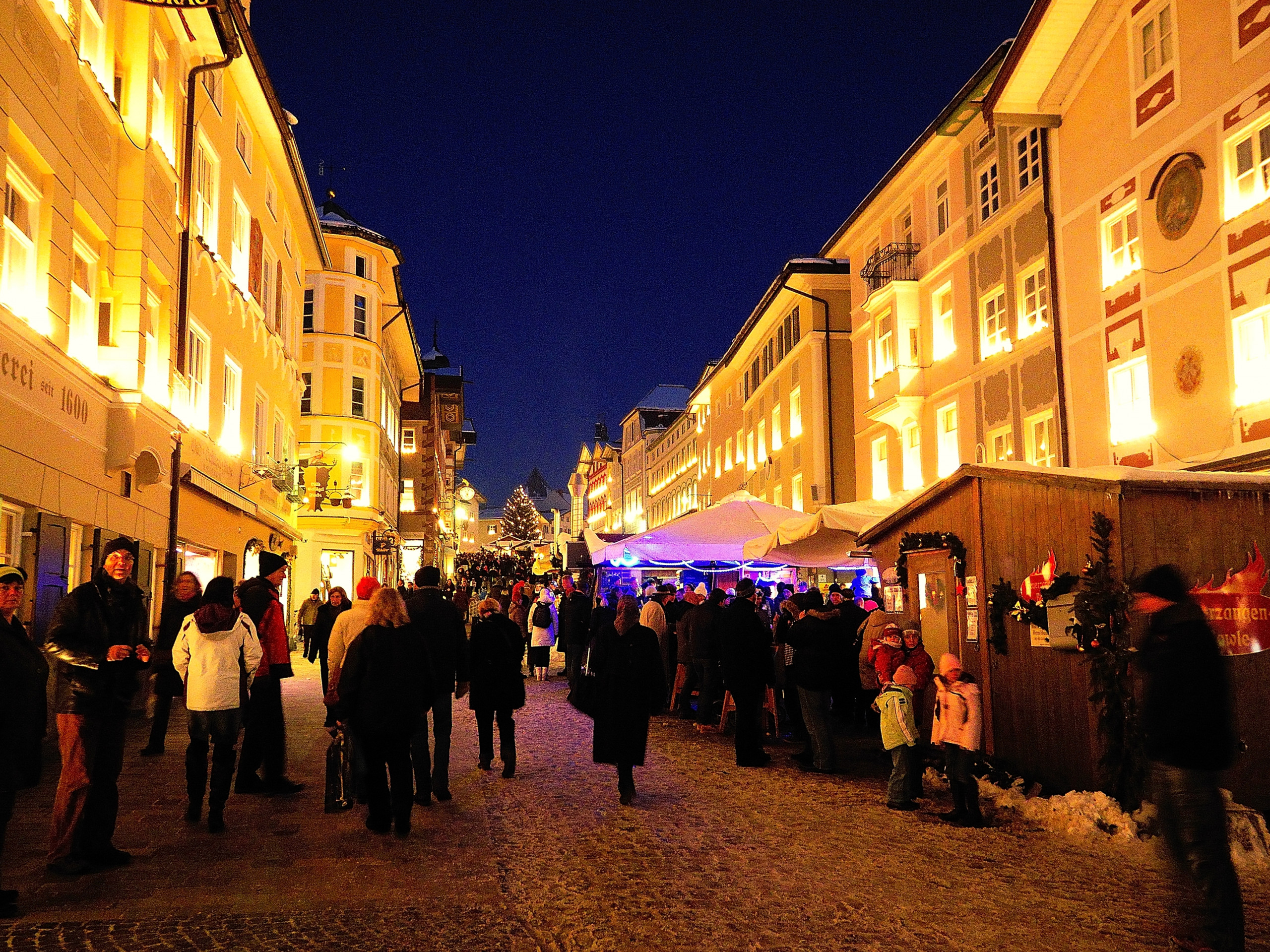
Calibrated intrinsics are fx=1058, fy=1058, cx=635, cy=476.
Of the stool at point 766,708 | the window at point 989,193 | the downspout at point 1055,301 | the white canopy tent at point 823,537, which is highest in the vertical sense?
the window at point 989,193

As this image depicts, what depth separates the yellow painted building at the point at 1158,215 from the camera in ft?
47.9

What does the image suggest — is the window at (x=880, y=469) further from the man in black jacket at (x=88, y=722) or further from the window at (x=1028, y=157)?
the man in black jacket at (x=88, y=722)

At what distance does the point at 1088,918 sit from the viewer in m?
5.68

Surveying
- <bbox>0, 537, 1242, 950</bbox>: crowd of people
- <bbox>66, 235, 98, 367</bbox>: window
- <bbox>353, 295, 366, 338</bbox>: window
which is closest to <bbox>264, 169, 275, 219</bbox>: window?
<bbox>66, 235, 98, 367</bbox>: window

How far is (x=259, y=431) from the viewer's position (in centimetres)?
2342

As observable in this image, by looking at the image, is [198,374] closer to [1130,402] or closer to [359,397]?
[1130,402]

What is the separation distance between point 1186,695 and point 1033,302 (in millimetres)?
17680

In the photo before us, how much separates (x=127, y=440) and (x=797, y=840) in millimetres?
9609

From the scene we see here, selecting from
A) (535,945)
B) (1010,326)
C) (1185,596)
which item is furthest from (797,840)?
(1010,326)

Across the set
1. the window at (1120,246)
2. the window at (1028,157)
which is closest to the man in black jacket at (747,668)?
the window at (1120,246)

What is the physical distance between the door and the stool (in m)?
A: 7.56

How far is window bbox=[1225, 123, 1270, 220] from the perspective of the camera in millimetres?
14328

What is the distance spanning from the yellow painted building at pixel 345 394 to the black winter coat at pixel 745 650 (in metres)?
25.8

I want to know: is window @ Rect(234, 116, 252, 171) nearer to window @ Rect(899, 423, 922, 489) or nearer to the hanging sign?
window @ Rect(899, 423, 922, 489)
